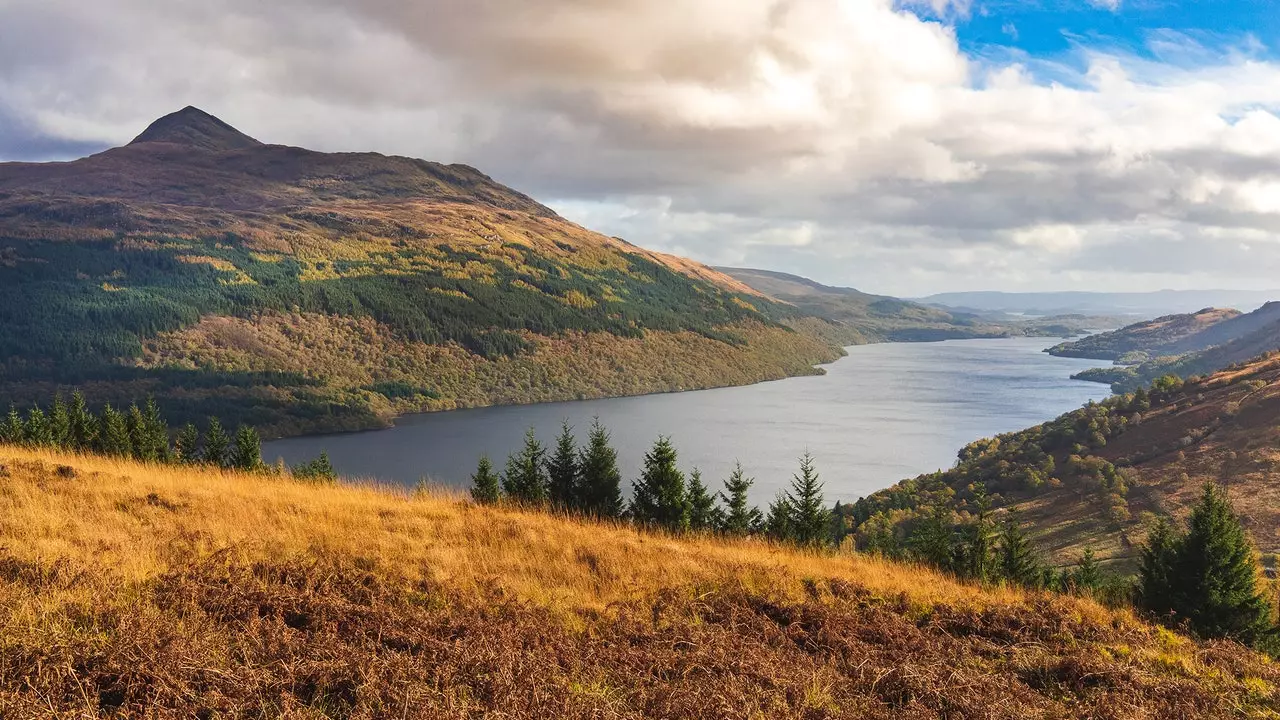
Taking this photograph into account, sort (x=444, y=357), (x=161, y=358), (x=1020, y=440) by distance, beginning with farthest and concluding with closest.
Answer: (x=444, y=357)
(x=161, y=358)
(x=1020, y=440)

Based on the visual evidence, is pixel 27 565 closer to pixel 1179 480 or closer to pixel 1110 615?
pixel 1110 615

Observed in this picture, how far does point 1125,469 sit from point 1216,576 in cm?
7038

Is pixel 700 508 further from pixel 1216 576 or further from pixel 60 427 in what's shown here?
pixel 60 427

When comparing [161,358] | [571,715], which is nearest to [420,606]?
[571,715]

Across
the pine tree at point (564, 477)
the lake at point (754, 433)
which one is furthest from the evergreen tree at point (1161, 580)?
the lake at point (754, 433)

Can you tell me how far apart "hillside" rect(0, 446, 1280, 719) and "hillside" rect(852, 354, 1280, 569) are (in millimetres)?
48813

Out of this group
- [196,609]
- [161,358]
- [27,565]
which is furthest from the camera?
[161,358]

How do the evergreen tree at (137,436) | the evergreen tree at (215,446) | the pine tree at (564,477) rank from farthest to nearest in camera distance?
the evergreen tree at (215,446) < the evergreen tree at (137,436) < the pine tree at (564,477)

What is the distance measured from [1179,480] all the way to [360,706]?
8405 cm

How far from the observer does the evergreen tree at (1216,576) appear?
16781mm

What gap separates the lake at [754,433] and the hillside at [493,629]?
75.2m

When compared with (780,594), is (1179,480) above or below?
below

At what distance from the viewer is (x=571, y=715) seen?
18.3 feet

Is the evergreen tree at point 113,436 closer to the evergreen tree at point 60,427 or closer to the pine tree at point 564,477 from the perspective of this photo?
the evergreen tree at point 60,427
